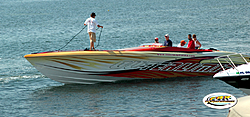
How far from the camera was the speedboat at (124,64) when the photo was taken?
15336mm

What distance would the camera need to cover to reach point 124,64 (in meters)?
15.8

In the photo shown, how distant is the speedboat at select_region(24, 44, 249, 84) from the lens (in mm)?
15336

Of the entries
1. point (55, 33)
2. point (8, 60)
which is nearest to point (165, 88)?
point (8, 60)

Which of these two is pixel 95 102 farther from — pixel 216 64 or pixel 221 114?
pixel 216 64

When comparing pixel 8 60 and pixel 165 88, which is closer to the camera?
pixel 165 88

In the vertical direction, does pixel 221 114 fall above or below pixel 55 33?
below

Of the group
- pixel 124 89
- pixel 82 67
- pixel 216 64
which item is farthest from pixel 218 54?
pixel 82 67

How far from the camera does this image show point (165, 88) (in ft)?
49.7

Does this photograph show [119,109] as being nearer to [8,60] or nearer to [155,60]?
[155,60]

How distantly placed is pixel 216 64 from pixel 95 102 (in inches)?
A: 249

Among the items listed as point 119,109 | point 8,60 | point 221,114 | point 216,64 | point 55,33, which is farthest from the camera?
point 55,33

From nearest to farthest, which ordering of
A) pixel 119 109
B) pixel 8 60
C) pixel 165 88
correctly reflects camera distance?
1. pixel 119 109
2. pixel 165 88
3. pixel 8 60

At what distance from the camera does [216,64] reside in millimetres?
16578

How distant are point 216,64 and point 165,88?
10.0 ft
